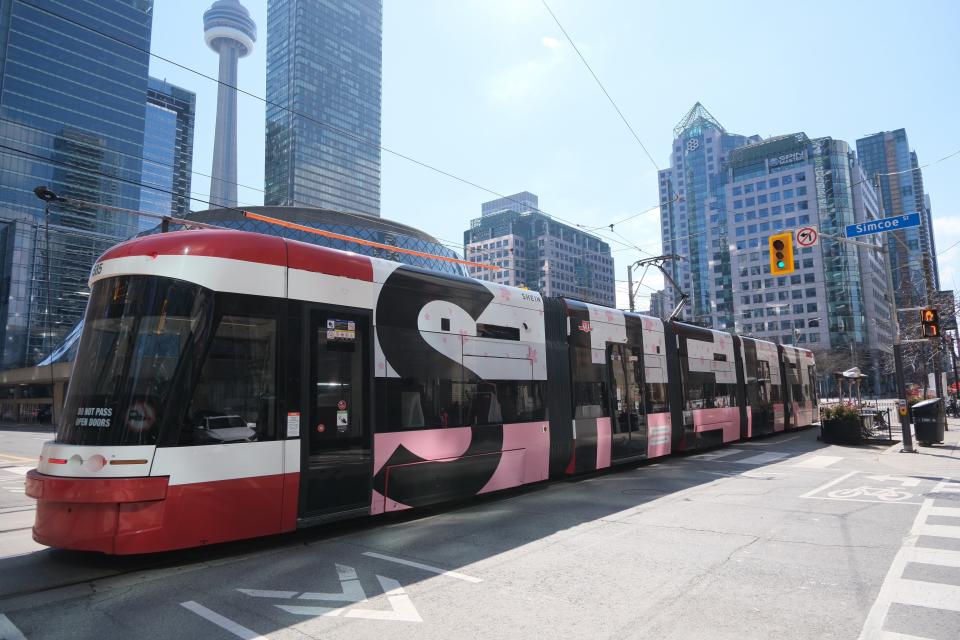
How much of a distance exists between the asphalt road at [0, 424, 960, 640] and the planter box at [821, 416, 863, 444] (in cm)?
1045

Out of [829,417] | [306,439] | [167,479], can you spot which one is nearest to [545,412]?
[306,439]

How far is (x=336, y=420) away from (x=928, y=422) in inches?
739

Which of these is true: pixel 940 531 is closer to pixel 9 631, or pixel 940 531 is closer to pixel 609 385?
pixel 609 385

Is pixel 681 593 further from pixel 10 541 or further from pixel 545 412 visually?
pixel 10 541

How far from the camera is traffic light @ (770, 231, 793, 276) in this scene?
16.0m

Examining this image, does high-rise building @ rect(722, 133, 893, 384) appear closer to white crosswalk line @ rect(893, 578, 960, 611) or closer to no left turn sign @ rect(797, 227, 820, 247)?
no left turn sign @ rect(797, 227, 820, 247)

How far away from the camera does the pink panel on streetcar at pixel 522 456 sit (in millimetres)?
9445

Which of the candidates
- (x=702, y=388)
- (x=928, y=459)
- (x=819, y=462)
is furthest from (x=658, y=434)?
(x=928, y=459)

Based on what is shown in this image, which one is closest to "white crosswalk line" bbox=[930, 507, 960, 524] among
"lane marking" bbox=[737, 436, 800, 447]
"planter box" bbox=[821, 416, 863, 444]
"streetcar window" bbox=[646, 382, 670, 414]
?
"streetcar window" bbox=[646, 382, 670, 414]

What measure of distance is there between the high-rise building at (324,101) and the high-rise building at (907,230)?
384 feet

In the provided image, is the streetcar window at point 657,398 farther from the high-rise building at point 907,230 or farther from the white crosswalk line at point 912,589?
the high-rise building at point 907,230

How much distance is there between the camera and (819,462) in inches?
552

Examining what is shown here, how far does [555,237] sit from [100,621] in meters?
138

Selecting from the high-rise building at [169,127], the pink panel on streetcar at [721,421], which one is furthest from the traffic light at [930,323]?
the high-rise building at [169,127]
